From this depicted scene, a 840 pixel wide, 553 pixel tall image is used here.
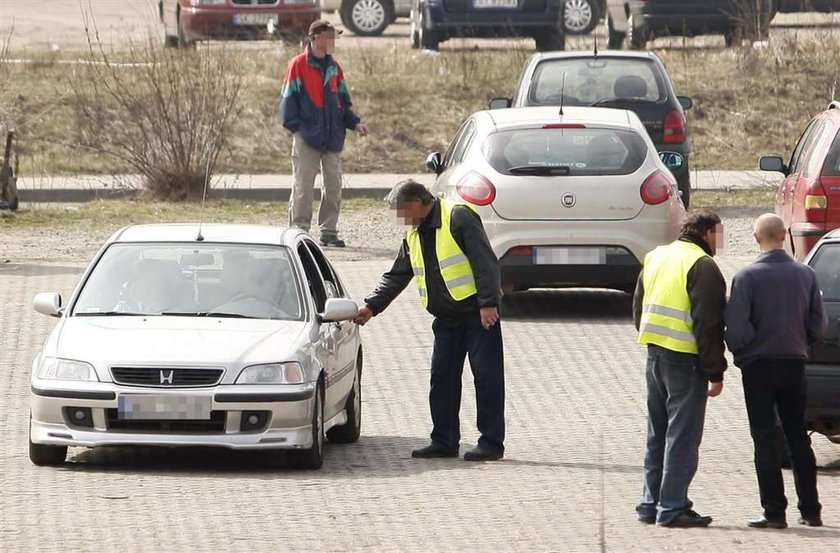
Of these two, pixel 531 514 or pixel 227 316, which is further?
pixel 227 316

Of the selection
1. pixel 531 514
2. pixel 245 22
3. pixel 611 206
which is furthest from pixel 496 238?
pixel 245 22

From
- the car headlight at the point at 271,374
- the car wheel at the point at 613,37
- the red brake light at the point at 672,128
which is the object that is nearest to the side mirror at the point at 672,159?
the red brake light at the point at 672,128

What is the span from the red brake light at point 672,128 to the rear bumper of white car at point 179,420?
10097mm

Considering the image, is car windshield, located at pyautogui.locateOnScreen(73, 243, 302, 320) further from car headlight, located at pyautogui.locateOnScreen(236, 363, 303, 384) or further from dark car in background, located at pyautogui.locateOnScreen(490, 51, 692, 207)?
dark car in background, located at pyautogui.locateOnScreen(490, 51, 692, 207)

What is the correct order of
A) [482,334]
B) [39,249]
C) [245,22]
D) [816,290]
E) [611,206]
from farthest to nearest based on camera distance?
1. [245,22]
2. [39,249]
3. [611,206]
4. [482,334]
5. [816,290]

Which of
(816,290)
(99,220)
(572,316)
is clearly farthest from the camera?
(99,220)

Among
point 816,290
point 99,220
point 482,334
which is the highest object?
point 816,290

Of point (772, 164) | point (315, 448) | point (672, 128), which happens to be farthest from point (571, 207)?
point (672, 128)

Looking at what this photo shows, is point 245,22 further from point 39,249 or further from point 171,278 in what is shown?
point 171,278

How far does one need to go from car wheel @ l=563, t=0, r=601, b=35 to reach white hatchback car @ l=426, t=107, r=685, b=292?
16.5 metres

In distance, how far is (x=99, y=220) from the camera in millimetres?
20625

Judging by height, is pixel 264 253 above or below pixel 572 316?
above

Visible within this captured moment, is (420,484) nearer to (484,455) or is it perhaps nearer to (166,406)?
(484,455)

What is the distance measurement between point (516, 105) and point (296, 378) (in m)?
10.0
